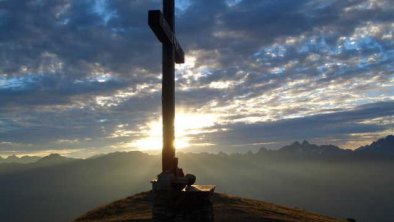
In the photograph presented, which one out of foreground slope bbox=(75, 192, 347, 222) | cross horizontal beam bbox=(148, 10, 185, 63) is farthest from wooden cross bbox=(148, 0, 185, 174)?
foreground slope bbox=(75, 192, 347, 222)

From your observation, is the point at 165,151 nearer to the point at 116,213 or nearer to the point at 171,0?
the point at 171,0

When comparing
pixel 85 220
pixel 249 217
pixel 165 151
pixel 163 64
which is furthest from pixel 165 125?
pixel 85 220

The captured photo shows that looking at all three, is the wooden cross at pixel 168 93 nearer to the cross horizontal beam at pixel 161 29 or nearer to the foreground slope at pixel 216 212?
the cross horizontal beam at pixel 161 29

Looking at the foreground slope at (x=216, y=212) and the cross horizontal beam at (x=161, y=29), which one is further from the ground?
the cross horizontal beam at (x=161, y=29)

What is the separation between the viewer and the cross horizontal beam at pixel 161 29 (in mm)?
10711

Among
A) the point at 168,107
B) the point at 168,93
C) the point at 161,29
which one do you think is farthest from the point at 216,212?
the point at 161,29

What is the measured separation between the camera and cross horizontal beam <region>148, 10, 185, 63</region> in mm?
10711

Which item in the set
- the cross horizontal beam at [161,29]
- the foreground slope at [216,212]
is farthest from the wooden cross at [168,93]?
the foreground slope at [216,212]

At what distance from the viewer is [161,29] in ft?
36.7

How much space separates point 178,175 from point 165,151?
765mm

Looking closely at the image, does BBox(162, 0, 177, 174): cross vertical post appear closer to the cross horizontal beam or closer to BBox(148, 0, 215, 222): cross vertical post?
BBox(148, 0, 215, 222): cross vertical post

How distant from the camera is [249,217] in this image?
2519 centimetres

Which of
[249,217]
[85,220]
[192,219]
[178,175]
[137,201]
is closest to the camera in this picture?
[192,219]

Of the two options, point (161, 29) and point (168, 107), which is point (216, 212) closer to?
Answer: point (168, 107)
